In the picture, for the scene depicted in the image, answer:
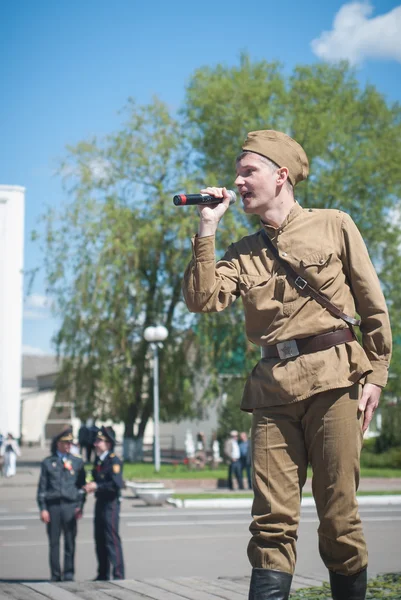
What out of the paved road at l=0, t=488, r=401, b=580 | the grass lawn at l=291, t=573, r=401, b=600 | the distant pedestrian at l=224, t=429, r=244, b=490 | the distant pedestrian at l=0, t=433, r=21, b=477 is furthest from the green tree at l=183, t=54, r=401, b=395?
the grass lawn at l=291, t=573, r=401, b=600

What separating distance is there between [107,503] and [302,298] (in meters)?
6.85

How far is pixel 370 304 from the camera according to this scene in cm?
415

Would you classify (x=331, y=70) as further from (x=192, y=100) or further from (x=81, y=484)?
(x=81, y=484)

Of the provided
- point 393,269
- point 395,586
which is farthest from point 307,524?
point 393,269

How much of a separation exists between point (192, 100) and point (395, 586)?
31518 mm

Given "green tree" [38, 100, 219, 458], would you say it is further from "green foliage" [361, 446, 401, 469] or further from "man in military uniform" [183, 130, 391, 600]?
"man in military uniform" [183, 130, 391, 600]

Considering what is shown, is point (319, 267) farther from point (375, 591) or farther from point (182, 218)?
point (182, 218)

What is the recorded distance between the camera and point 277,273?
4133 millimetres

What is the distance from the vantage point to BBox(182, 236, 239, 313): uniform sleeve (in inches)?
159

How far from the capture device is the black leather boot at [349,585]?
4020mm

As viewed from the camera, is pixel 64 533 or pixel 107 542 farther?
pixel 64 533

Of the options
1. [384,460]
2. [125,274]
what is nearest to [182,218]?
[125,274]

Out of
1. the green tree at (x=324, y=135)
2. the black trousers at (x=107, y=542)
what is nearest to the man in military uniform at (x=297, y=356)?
the black trousers at (x=107, y=542)

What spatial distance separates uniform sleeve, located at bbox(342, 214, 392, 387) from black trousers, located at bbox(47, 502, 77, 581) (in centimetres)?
686
